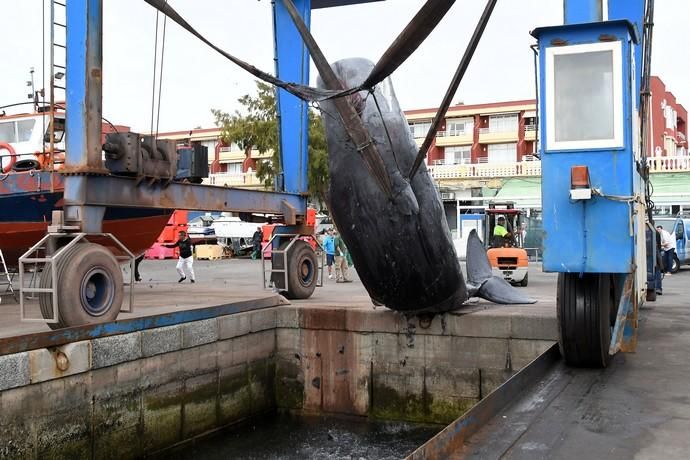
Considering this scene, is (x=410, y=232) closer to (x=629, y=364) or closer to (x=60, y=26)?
(x=629, y=364)

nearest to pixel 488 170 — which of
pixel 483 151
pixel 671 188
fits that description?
pixel 483 151

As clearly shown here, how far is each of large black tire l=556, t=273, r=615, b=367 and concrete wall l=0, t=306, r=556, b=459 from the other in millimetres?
2352

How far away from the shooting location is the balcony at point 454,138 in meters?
46.8

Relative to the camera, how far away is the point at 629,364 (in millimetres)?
7023

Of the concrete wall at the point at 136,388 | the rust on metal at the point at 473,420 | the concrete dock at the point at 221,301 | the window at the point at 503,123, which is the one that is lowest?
the concrete wall at the point at 136,388

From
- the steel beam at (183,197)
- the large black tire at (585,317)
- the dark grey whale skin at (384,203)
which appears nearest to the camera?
the large black tire at (585,317)

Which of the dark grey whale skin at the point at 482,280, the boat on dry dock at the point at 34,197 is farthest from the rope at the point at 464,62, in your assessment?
the boat on dry dock at the point at 34,197

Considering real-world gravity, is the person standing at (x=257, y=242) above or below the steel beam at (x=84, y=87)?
below

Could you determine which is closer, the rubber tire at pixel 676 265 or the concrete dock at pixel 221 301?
the concrete dock at pixel 221 301

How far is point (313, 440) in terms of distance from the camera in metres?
9.86

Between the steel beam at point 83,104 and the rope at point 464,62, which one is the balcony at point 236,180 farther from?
the rope at point 464,62

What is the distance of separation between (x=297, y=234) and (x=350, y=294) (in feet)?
7.90

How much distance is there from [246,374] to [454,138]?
39010 mm

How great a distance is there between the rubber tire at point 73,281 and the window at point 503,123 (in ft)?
133
